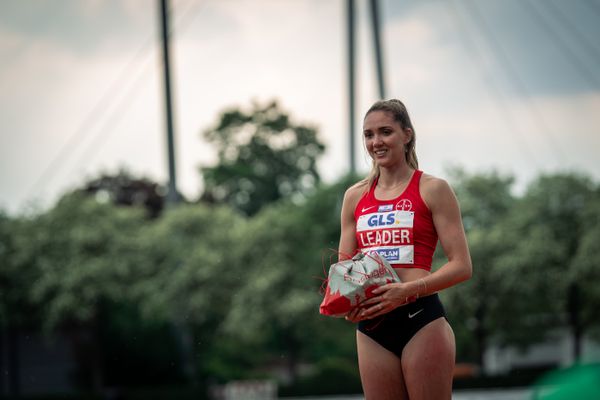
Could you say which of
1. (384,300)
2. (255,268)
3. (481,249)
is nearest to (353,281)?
(384,300)

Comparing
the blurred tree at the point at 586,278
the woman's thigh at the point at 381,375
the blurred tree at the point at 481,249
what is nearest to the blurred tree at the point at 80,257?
the blurred tree at the point at 481,249

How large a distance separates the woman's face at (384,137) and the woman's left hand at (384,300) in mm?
629

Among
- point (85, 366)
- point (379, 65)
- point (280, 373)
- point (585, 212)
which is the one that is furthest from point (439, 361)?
point (280, 373)

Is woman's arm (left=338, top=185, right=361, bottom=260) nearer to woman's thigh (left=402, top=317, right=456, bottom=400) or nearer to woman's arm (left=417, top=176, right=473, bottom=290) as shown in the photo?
woman's arm (left=417, top=176, right=473, bottom=290)

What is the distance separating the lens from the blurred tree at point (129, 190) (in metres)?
59.2

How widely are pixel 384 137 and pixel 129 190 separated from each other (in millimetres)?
56709

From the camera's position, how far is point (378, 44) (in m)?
32.3

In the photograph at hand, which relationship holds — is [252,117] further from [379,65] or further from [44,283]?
[379,65]

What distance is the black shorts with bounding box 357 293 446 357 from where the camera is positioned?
4.16m

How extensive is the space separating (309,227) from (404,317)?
38213 mm

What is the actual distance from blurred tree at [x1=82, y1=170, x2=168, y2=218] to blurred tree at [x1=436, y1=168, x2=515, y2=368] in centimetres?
2439

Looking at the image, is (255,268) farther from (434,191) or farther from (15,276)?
(434,191)

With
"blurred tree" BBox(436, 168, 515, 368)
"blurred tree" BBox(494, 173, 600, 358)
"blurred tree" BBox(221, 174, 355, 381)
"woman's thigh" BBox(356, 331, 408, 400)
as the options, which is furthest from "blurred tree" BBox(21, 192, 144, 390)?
"woman's thigh" BBox(356, 331, 408, 400)

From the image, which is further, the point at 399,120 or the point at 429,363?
the point at 399,120
